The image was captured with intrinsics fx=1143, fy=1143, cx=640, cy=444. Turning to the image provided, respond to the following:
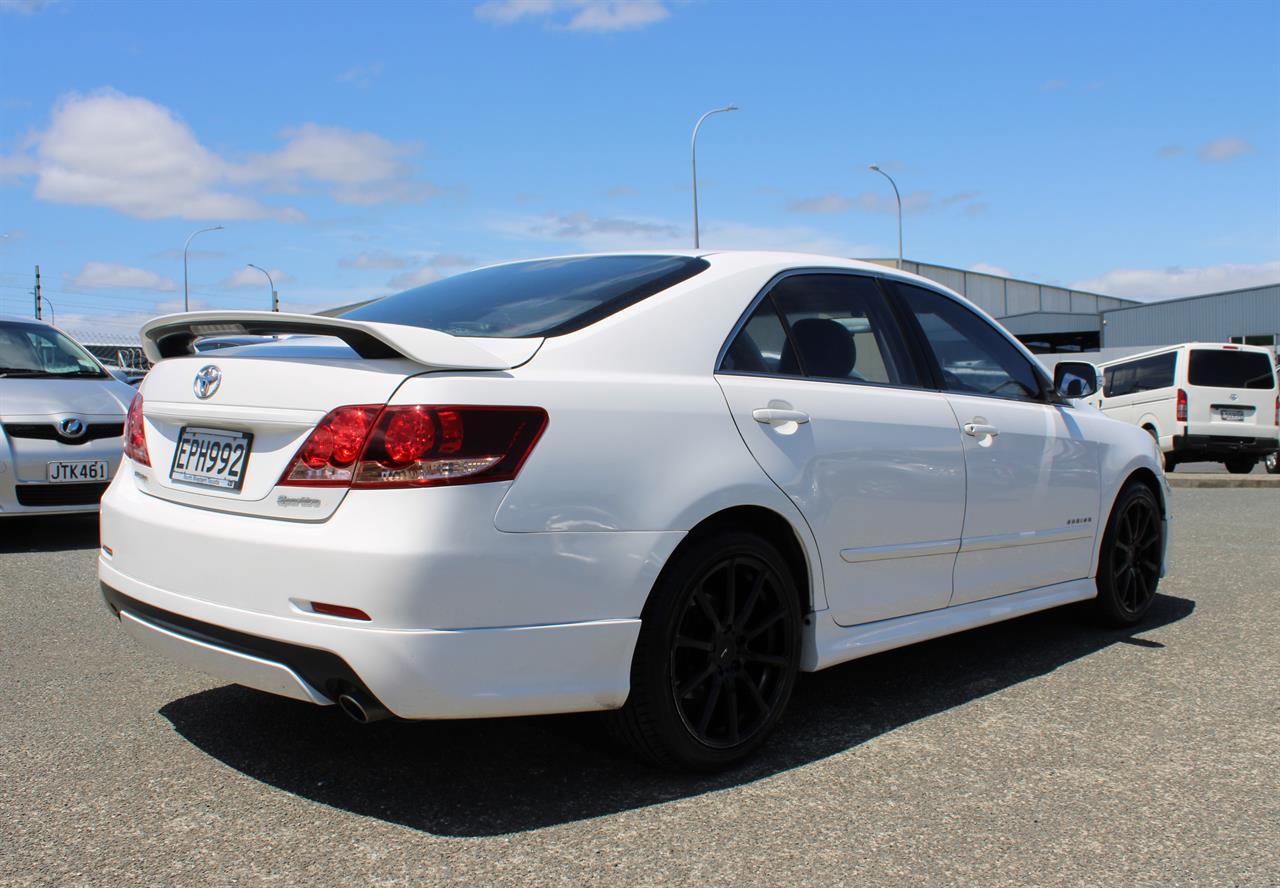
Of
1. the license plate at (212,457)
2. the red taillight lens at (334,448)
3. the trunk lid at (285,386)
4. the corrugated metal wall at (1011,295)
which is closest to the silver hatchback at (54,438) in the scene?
the trunk lid at (285,386)

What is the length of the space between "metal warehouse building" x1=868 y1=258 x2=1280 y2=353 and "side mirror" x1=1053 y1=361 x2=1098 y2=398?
38718 millimetres

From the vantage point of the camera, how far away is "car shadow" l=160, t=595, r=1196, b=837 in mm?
2963

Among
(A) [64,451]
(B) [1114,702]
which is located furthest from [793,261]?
(A) [64,451]

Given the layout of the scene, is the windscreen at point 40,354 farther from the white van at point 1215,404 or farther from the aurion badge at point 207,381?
the white van at point 1215,404

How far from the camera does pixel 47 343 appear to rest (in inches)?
324

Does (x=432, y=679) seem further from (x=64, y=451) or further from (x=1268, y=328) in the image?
(x=1268, y=328)

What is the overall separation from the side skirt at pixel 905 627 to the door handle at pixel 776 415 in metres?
0.60

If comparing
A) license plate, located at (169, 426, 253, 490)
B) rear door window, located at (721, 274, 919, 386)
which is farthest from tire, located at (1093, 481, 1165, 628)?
license plate, located at (169, 426, 253, 490)

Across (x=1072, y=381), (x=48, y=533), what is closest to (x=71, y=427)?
(x=48, y=533)

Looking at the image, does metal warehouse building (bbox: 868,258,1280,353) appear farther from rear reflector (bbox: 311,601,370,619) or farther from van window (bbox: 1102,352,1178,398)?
rear reflector (bbox: 311,601,370,619)

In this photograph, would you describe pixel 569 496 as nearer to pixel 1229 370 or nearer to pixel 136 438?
pixel 136 438

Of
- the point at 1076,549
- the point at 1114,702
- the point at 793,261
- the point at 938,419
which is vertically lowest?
the point at 1114,702

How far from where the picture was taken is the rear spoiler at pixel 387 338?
2.74 m

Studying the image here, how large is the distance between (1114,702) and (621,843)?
209 cm
